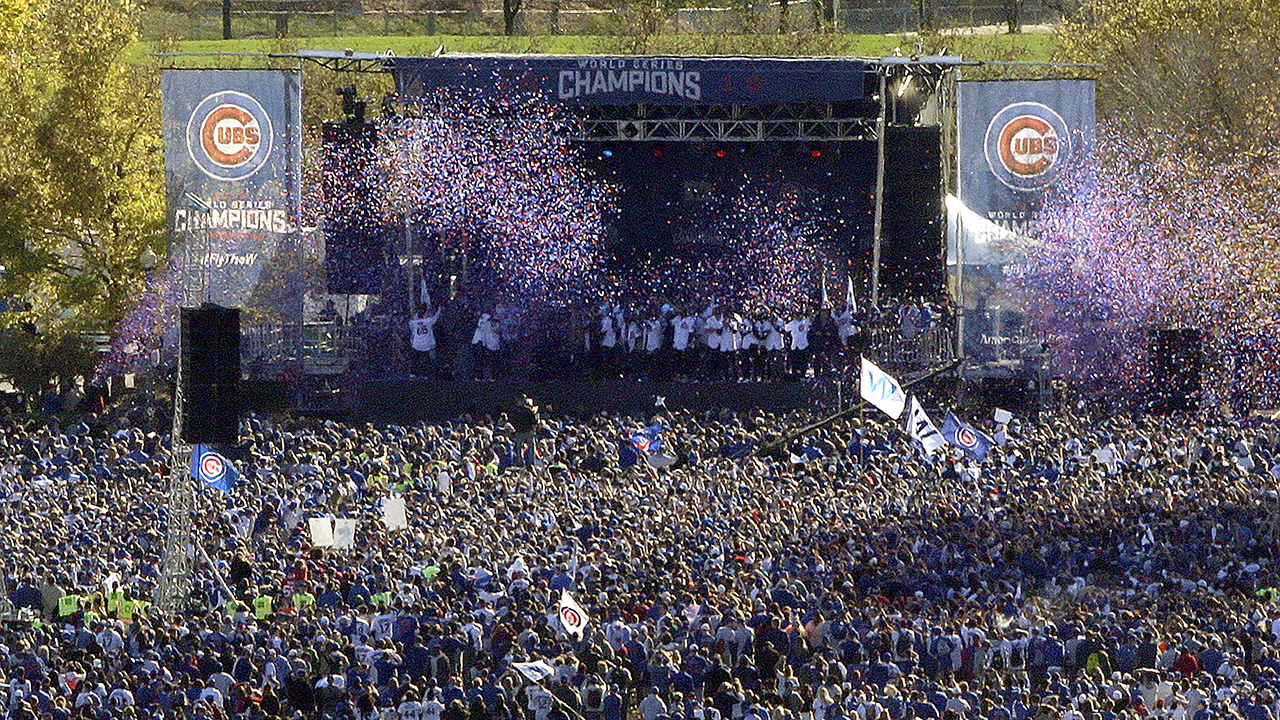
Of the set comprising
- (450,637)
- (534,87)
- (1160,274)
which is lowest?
(450,637)

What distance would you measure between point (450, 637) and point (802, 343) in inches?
747

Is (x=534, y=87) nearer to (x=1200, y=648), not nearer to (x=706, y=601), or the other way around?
(x=706, y=601)

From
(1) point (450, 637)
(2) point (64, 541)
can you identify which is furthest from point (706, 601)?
(2) point (64, 541)

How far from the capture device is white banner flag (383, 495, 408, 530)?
96.5 feet

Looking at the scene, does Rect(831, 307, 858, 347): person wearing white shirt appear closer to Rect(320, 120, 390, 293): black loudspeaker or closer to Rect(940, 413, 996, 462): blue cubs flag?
Rect(320, 120, 390, 293): black loudspeaker

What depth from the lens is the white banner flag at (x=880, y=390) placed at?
107 ft

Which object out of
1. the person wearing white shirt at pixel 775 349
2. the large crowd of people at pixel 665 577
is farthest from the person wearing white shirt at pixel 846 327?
the large crowd of people at pixel 665 577

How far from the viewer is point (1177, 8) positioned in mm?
52688

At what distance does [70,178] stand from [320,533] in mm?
22847

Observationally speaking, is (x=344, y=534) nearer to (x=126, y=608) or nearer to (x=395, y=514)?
(x=395, y=514)

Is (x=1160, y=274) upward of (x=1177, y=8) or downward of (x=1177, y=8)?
downward

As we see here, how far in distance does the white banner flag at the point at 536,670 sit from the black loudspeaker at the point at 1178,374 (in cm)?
1979

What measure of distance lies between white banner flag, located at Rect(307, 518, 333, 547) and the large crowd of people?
193mm

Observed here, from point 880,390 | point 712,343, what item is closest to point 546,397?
point 712,343
